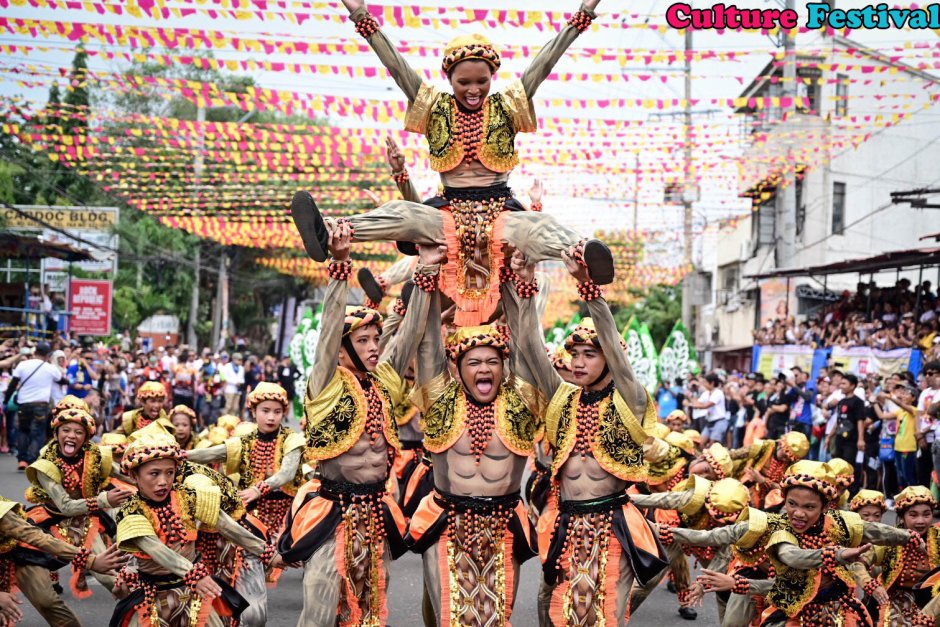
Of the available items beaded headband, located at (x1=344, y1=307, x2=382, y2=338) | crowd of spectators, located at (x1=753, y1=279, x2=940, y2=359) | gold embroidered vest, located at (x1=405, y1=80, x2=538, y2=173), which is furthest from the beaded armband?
crowd of spectators, located at (x1=753, y1=279, x2=940, y2=359)

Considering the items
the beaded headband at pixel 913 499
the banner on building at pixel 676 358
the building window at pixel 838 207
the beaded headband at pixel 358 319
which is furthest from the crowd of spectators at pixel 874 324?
the beaded headband at pixel 358 319

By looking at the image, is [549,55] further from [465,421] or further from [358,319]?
[465,421]

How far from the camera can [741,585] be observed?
590 cm

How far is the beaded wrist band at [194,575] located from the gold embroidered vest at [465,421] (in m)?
1.35

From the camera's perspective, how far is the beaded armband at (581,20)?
5891 mm

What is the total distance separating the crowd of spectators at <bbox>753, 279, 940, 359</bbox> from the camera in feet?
48.8

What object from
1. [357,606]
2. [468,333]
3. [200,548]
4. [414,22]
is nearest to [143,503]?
[200,548]

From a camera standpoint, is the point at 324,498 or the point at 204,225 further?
the point at 204,225

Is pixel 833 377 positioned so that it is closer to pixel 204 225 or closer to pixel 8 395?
pixel 8 395

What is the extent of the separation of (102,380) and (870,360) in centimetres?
1261

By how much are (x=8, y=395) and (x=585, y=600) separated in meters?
12.2

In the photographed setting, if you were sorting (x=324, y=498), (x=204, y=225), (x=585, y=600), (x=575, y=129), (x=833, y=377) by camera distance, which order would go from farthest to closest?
(x=204, y=225)
(x=575, y=129)
(x=833, y=377)
(x=324, y=498)
(x=585, y=600)

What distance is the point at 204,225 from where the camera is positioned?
21969 mm

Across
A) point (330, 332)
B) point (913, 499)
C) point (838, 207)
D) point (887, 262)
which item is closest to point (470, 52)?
point (330, 332)
